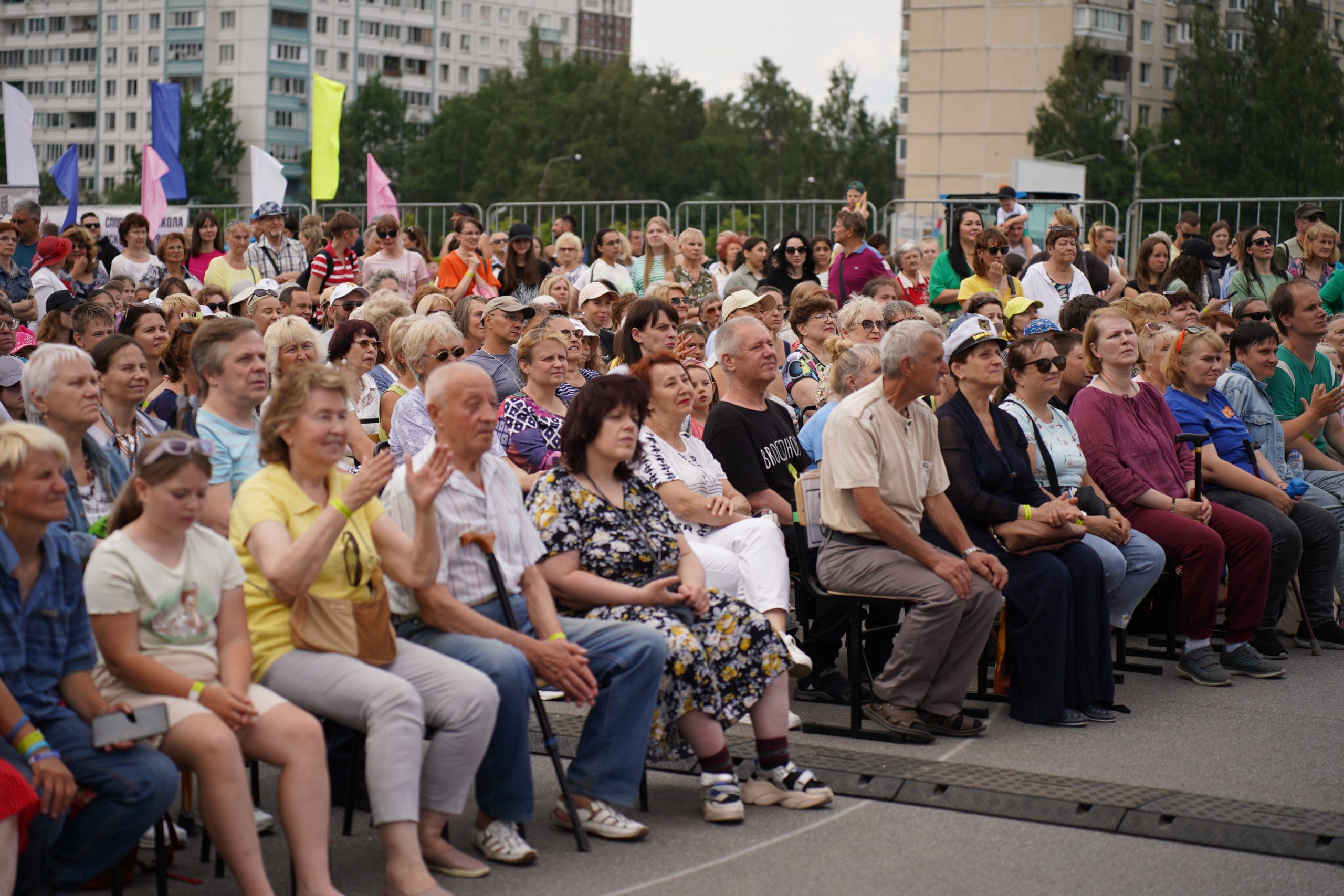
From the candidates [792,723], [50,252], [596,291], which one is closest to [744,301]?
[596,291]

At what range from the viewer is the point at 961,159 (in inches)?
3155

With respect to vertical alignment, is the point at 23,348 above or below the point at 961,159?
below

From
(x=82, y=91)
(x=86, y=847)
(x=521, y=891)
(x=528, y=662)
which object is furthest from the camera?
(x=82, y=91)

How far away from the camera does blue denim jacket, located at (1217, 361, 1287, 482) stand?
889 cm

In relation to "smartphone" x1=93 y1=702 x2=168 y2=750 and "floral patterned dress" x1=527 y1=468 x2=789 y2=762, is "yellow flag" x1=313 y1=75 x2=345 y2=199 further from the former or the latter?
"smartphone" x1=93 y1=702 x2=168 y2=750

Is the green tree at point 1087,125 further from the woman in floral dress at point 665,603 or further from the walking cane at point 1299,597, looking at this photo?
the woman in floral dress at point 665,603

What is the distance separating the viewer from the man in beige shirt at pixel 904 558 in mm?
6426

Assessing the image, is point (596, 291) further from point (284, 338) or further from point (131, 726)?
point (131, 726)

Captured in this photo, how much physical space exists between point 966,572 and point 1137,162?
2435 inches

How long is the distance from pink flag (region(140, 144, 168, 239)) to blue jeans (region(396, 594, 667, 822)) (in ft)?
41.8

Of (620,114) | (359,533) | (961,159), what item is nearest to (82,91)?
(620,114)

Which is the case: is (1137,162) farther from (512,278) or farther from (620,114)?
(512,278)

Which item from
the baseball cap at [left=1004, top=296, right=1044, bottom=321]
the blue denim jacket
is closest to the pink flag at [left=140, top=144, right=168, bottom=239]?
the baseball cap at [left=1004, top=296, right=1044, bottom=321]

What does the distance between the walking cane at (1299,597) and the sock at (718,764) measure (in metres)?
4.27
